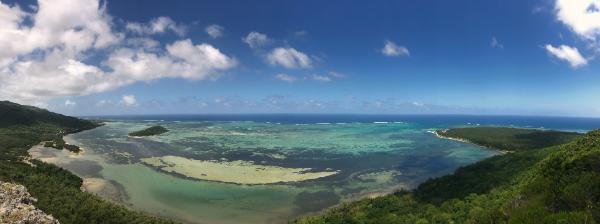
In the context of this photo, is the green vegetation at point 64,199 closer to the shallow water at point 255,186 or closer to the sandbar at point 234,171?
the shallow water at point 255,186

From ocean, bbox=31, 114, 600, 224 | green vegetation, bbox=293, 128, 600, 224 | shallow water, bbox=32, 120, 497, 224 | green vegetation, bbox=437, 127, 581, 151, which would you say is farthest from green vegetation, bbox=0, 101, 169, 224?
green vegetation, bbox=437, 127, 581, 151

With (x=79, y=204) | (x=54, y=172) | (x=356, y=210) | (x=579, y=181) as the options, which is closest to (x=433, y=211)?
(x=356, y=210)

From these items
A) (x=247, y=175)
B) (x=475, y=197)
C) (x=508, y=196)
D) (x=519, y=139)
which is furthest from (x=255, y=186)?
(x=519, y=139)

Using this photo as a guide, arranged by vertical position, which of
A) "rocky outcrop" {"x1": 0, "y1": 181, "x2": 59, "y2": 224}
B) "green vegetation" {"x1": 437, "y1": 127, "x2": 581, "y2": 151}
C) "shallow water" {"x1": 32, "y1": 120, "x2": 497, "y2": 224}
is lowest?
"shallow water" {"x1": 32, "y1": 120, "x2": 497, "y2": 224}

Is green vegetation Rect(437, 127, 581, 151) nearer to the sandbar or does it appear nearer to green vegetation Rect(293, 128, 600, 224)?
green vegetation Rect(293, 128, 600, 224)

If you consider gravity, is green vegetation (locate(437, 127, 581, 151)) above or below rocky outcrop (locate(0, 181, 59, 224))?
above

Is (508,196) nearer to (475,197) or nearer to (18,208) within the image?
(475,197)

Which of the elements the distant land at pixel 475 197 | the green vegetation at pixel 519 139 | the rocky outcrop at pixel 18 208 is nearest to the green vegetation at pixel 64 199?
the distant land at pixel 475 197
